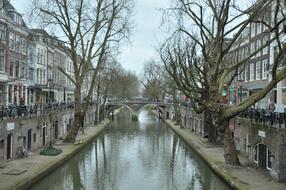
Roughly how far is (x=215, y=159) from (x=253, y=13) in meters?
11.5

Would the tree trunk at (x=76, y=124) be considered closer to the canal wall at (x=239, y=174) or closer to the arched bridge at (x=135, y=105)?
the canal wall at (x=239, y=174)

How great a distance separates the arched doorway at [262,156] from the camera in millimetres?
22877

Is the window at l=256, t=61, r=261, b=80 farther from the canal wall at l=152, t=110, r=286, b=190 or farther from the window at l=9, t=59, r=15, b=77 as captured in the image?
the window at l=9, t=59, r=15, b=77

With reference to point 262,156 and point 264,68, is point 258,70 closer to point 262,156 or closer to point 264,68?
point 264,68

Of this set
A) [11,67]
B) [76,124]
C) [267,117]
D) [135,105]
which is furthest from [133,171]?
[135,105]

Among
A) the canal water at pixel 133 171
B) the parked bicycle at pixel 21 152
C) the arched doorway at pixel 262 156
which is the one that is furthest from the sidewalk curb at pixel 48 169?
the arched doorway at pixel 262 156

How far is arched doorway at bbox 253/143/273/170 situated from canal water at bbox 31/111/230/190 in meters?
2.84

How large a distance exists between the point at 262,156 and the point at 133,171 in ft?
→ 28.7

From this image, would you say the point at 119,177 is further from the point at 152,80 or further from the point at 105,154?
the point at 152,80

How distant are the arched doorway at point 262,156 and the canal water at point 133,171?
2.84 metres

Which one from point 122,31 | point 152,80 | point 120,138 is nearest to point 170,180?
point 122,31

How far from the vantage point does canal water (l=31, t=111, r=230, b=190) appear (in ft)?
76.1

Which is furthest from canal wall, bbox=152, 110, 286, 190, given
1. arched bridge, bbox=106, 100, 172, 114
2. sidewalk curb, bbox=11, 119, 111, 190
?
arched bridge, bbox=106, 100, 172, 114

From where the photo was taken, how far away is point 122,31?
35000mm
